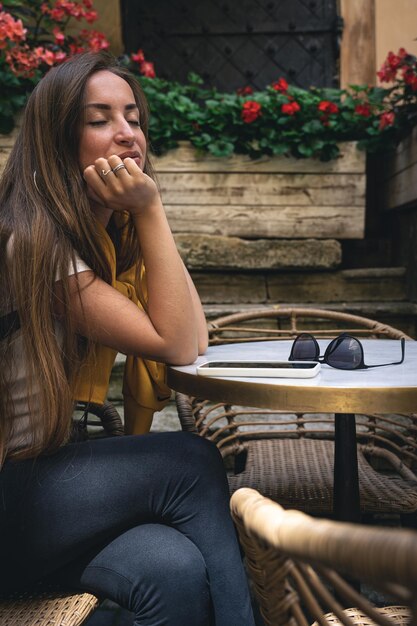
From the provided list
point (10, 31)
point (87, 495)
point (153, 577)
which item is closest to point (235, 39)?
point (10, 31)

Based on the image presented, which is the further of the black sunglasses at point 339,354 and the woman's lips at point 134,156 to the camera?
the woman's lips at point 134,156

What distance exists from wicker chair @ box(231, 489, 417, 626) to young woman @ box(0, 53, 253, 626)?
1.38 feet

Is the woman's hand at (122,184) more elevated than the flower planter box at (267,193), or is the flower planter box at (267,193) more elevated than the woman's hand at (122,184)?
the flower planter box at (267,193)

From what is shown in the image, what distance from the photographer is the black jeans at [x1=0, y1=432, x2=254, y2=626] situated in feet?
3.64

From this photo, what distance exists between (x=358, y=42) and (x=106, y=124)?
375 cm

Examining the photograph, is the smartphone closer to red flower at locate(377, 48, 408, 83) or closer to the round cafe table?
the round cafe table

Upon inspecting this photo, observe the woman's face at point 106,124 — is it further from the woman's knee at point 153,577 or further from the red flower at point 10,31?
the red flower at point 10,31

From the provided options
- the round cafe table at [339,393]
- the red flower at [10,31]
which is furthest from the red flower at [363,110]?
the round cafe table at [339,393]

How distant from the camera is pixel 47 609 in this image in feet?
3.64

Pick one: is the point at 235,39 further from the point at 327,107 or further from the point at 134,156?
the point at 134,156

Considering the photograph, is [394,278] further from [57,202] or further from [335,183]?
[57,202]

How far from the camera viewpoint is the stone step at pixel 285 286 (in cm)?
365

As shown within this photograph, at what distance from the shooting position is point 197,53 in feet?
16.3

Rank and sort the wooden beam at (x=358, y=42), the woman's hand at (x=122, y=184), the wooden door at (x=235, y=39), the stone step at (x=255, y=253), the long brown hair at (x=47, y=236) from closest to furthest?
the long brown hair at (x=47, y=236)
the woman's hand at (x=122, y=184)
the stone step at (x=255, y=253)
the wooden beam at (x=358, y=42)
the wooden door at (x=235, y=39)
